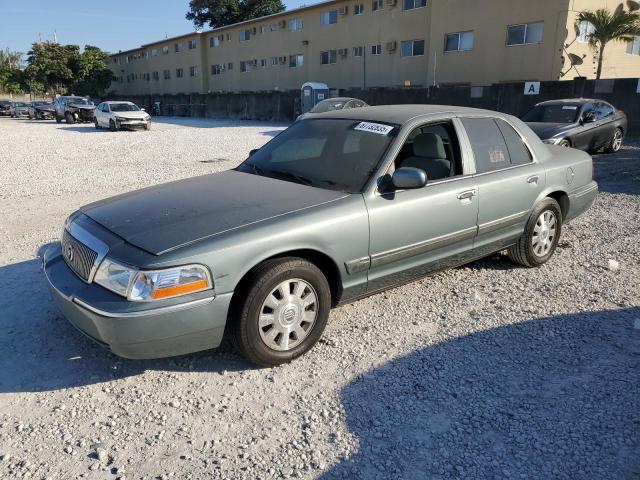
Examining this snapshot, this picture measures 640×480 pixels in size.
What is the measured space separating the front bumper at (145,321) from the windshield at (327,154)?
1338mm

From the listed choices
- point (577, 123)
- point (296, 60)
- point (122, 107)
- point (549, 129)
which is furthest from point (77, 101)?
point (577, 123)

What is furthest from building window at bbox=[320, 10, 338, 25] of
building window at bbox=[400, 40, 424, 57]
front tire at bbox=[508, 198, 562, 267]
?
front tire at bbox=[508, 198, 562, 267]

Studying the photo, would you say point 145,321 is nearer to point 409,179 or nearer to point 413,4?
point 409,179

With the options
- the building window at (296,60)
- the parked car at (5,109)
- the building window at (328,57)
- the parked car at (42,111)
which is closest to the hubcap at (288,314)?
the building window at (328,57)

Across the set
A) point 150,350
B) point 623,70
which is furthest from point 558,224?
point 623,70

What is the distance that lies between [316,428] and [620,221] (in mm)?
5892

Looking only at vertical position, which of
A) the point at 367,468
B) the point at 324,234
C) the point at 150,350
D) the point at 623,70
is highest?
the point at 623,70

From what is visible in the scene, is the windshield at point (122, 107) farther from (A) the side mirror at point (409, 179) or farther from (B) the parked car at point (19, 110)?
(B) the parked car at point (19, 110)

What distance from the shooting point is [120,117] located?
23.0 meters

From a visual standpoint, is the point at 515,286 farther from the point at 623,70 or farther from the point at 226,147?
the point at 623,70

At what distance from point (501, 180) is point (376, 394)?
7.84ft

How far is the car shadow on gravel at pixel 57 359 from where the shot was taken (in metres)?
3.16

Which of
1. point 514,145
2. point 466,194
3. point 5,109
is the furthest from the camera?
point 5,109

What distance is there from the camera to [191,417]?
2.84 meters
